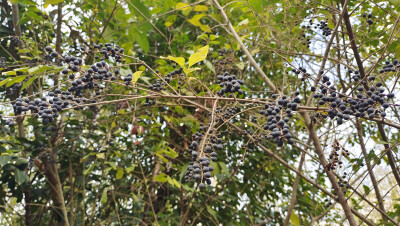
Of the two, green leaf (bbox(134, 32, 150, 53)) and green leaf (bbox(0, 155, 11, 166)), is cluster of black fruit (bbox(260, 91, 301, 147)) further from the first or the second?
green leaf (bbox(0, 155, 11, 166))

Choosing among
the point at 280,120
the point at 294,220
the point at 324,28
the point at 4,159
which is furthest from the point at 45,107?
the point at 324,28

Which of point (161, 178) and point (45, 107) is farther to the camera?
point (161, 178)

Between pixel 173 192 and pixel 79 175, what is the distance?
105 centimetres

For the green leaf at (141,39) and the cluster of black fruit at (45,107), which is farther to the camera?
the green leaf at (141,39)

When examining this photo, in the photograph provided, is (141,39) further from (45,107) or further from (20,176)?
(20,176)

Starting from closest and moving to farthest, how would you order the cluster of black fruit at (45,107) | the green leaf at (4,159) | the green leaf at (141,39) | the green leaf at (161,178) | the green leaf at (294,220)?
1. the cluster of black fruit at (45,107)
2. the green leaf at (141,39)
3. the green leaf at (294,220)
4. the green leaf at (161,178)
5. the green leaf at (4,159)

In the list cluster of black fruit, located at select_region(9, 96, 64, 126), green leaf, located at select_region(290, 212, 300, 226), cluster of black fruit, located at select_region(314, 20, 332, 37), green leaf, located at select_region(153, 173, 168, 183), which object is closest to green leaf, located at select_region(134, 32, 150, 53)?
cluster of black fruit, located at select_region(9, 96, 64, 126)

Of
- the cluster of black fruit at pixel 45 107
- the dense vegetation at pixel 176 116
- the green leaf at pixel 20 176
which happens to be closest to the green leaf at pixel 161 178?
the dense vegetation at pixel 176 116

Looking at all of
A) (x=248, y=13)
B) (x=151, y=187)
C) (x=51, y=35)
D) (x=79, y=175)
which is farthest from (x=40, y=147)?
(x=248, y=13)

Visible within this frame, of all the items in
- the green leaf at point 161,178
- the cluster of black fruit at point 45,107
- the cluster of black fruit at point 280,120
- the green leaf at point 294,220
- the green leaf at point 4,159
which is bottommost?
the green leaf at point 4,159

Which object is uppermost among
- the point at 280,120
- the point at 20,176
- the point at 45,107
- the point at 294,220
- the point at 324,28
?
the point at 324,28

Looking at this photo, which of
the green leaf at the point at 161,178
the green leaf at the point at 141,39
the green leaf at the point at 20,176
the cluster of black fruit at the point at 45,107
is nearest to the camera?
the cluster of black fruit at the point at 45,107

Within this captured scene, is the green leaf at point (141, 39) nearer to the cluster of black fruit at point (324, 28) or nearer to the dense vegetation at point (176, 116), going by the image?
the dense vegetation at point (176, 116)

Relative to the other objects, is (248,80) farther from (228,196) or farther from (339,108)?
(339,108)
